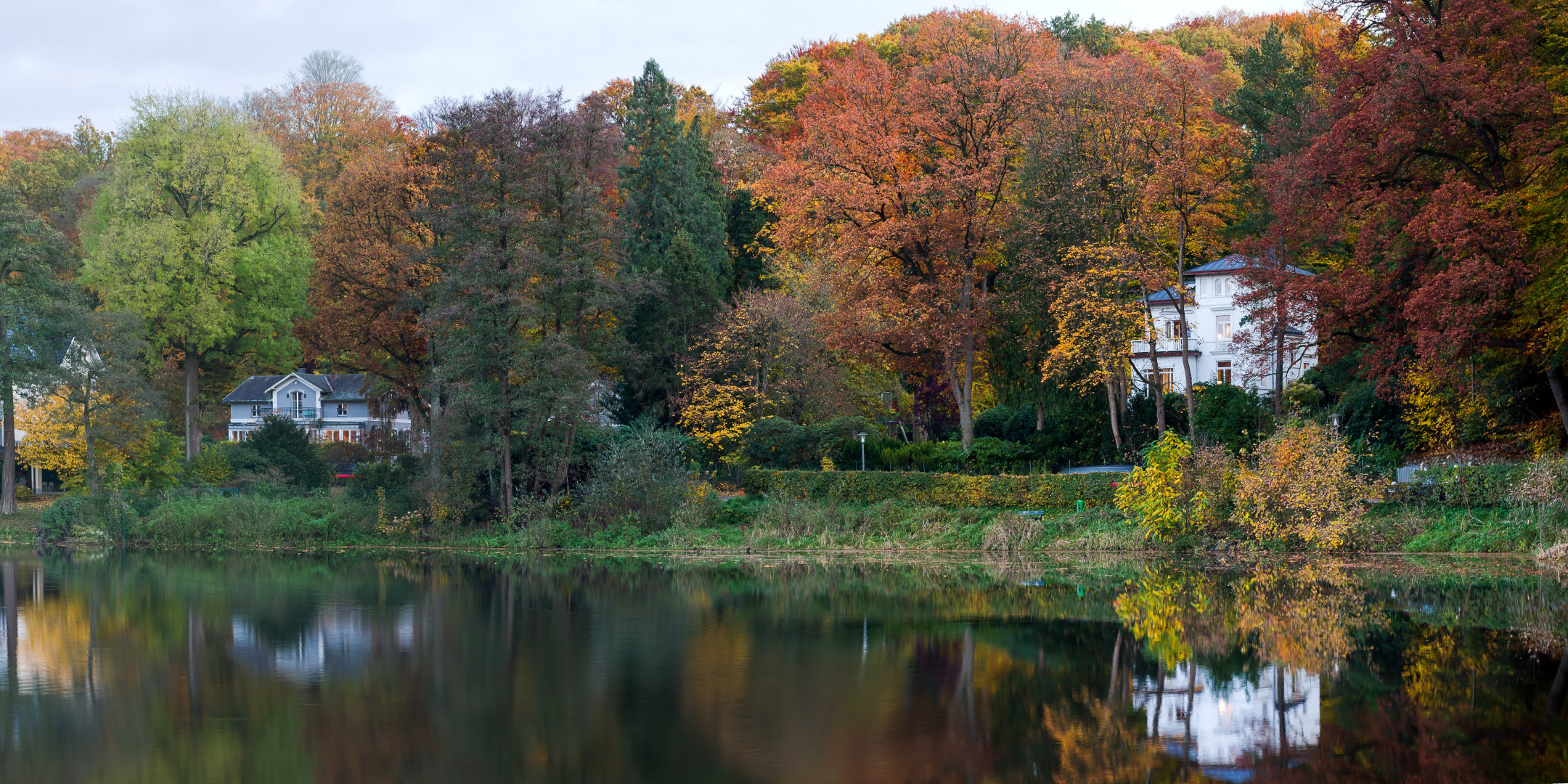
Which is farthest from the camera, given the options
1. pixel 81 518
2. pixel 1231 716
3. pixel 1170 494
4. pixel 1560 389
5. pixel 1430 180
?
pixel 81 518

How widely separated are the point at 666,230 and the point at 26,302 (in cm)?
2209

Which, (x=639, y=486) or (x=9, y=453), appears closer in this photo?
(x=639, y=486)

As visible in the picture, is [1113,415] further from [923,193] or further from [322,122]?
[322,122]

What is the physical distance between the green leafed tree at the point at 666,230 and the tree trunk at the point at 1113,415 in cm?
1509

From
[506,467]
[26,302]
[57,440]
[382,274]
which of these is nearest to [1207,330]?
[506,467]

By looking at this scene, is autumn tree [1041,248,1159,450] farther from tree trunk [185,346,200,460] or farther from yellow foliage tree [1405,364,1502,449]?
tree trunk [185,346,200,460]

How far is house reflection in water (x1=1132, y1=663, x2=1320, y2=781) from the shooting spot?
451 inches

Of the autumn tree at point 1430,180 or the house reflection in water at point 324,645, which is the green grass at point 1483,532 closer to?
the autumn tree at point 1430,180

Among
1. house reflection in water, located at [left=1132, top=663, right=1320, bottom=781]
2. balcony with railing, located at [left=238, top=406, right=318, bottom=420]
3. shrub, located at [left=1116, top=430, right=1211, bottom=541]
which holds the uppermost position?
Result: balcony with railing, located at [left=238, top=406, right=318, bottom=420]

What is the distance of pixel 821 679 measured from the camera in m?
15.4

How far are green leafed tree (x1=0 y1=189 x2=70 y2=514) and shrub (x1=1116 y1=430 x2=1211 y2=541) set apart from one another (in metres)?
35.4

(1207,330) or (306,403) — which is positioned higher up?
(1207,330)

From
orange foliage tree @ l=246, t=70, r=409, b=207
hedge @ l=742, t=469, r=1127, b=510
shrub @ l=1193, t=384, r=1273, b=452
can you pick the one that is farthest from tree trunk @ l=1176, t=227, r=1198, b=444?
orange foliage tree @ l=246, t=70, r=409, b=207

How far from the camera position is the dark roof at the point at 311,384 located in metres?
72.6
